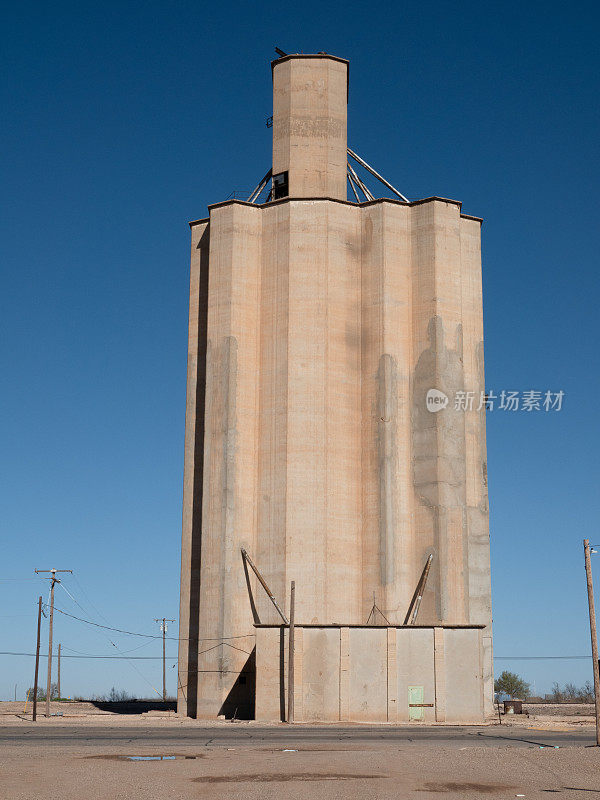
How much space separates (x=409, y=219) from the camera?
6838 centimetres

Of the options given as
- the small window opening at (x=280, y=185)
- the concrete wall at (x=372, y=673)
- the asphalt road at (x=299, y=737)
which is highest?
the small window opening at (x=280, y=185)

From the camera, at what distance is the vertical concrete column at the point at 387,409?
6191 cm

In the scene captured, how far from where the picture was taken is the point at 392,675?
5366 cm

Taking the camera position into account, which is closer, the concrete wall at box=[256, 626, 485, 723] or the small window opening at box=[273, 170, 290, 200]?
the concrete wall at box=[256, 626, 485, 723]

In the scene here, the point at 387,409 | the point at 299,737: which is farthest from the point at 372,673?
the point at 387,409

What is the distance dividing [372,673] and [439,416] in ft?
57.4

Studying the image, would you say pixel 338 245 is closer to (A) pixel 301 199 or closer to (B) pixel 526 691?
(A) pixel 301 199

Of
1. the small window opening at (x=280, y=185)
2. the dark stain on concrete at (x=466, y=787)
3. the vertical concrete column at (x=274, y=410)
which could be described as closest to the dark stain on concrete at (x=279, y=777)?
the dark stain on concrete at (x=466, y=787)

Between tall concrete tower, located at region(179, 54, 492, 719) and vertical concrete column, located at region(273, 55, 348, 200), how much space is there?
433 millimetres

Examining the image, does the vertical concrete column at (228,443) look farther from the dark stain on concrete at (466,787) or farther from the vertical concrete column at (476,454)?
the dark stain on concrete at (466,787)

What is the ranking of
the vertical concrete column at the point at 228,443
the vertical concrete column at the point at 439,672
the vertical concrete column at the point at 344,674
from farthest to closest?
the vertical concrete column at the point at 228,443 < the vertical concrete column at the point at 439,672 < the vertical concrete column at the point at 344,674

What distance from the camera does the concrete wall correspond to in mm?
53219

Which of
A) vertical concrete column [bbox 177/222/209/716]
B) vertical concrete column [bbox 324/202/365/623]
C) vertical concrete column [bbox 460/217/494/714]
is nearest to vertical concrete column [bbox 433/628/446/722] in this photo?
vertical concrete column [bbox 460/217/494/714]

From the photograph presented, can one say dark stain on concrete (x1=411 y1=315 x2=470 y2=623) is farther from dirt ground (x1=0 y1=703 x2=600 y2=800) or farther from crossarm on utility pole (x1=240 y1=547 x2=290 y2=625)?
dirt ground (x1=0 y1=703 x2=600 y2=800)
